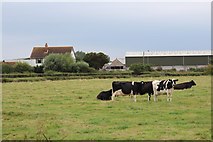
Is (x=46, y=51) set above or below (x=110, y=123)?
above

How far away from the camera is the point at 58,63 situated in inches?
2222

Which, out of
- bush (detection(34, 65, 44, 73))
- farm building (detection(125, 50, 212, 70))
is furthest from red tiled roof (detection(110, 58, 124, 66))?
bush (detection(34, 65, 44, 73))

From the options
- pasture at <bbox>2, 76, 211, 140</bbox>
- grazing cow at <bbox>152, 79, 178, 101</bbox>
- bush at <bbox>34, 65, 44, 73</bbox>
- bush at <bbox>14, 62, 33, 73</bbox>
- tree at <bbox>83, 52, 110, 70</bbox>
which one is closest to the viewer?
pasture at <bbox>2, 76, 211, 140</bbox>

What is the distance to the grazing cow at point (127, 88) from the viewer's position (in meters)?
17.5

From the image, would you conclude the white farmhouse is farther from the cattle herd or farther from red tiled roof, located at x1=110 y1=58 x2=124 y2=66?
the cattle herd

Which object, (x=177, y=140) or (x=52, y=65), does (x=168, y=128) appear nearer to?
(x=177, y=140)

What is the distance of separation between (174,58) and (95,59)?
23.1 metres

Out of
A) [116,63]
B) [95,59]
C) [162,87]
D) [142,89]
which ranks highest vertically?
[95,59]

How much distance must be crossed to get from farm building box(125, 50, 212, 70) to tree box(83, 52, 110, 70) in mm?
14492

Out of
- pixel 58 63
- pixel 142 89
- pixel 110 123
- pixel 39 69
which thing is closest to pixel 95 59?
pixel 58 63

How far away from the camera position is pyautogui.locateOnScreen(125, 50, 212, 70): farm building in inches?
3233

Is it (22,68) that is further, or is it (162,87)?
(22,68)

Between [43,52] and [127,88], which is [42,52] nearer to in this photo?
[43,52]

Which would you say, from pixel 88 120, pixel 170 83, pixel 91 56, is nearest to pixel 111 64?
pixel 91 56
